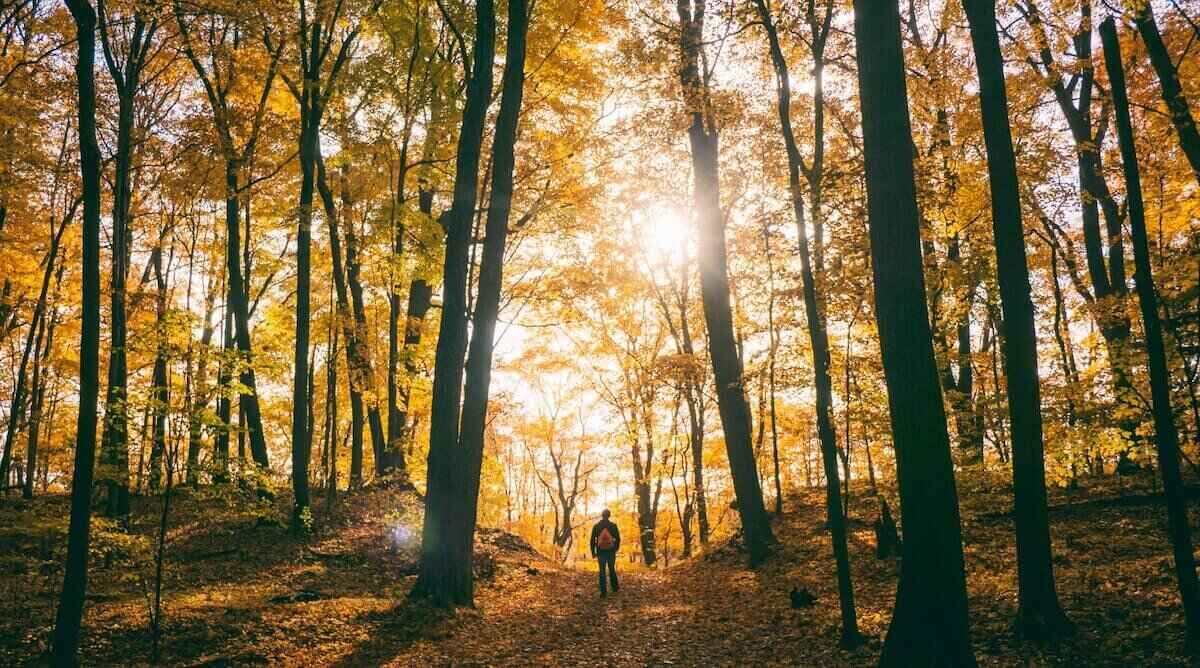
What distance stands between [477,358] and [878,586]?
24.1ft

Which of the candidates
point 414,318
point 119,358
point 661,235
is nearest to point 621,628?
point 414,318

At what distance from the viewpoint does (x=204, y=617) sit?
340 inches

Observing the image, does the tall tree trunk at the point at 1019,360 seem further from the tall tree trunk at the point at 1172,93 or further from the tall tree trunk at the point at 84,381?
the tall tree trunk at the point at 84,381

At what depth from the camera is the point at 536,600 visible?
1241 cm

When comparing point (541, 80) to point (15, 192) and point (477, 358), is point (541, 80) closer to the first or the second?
point (477, 358)

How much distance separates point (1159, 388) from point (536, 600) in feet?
33.2

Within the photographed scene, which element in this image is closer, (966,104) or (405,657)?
(405,657)

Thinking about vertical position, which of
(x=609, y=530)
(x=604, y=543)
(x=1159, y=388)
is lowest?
(x=604, y=543)

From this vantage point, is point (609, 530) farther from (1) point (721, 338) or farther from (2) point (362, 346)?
(2) point (362, 346)

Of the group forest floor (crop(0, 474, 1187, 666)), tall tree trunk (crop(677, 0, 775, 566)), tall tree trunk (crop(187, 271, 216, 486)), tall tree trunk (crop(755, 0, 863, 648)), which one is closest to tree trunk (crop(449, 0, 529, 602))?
forest floor (crop(0, 474, 1187, 666))

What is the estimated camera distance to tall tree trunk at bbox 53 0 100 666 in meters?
6.99

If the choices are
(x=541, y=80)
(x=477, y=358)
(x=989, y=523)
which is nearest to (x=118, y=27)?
(x=541, y=80)

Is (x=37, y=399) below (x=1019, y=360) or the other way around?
the other way around

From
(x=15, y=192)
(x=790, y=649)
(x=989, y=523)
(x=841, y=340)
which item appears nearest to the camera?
(x=790, y=649)
